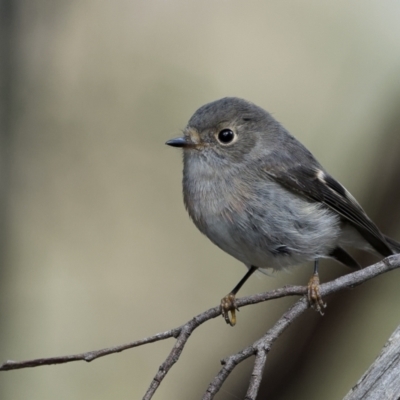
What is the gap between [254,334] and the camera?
3199 mm

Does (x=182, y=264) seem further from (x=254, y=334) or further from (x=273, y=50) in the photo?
(x=273, y=50)

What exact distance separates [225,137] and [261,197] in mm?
323

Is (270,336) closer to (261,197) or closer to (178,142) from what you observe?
(261,197)

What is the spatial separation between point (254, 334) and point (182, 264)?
4.32 feet

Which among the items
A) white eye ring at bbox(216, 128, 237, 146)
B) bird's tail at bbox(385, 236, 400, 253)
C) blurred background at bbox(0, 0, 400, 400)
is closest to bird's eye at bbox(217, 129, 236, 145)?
white eye ring at bbox(216, 128, 237, 146)

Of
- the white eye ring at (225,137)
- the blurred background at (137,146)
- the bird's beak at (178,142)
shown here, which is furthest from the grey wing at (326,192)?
the blurred background at (137,146)

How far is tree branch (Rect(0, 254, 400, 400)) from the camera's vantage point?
1284mm

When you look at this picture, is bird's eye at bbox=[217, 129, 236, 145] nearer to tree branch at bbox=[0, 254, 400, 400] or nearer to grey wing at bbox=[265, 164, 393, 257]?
grey wing at bbox=[265, 164, 393, 257]

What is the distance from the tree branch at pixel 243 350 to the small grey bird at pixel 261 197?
0.49 meters

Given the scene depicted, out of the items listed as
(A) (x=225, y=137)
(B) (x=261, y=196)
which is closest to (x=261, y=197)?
(B) (x=261, y=196)

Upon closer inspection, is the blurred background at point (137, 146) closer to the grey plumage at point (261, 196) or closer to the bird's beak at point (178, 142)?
the grey plumage at point (261, 196)

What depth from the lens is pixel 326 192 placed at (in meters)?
2.42

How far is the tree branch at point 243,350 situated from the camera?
1284mm

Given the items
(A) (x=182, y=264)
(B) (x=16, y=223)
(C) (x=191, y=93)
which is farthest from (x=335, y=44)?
(B) (x=16, y=223)
